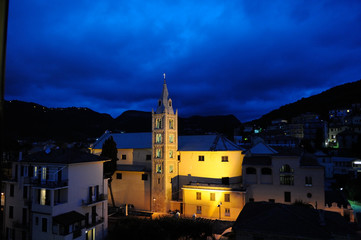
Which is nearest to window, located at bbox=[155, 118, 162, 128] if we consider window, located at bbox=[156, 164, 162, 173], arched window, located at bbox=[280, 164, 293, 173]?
window, located at bbox=[156, 164, 162, 173]

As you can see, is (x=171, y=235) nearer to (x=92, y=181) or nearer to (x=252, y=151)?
(x=92, y=181)

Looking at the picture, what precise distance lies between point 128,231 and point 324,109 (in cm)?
19537

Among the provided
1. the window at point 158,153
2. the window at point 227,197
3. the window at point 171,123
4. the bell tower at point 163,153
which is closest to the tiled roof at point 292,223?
the window at point 227,197

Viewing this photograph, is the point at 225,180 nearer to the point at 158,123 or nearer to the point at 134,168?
the point at 158,123

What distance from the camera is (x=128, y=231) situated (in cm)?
2589

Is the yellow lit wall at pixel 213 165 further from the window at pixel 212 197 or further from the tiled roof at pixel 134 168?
the tiled roof at pixel 134 168

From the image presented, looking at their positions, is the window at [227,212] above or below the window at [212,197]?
below

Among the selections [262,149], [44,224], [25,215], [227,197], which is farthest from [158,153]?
[25,215]

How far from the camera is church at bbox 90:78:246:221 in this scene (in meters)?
41.0

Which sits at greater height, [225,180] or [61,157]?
[61,157]

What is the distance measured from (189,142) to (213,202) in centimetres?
1309

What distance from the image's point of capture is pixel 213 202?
40.8 m

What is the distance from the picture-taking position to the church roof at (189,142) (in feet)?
149

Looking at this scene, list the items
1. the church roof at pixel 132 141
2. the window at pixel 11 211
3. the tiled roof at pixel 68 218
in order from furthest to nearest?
1. the church roof at pixel 132 141
2. the window at pixel 11 211
3. the tiled roof at pixel 68 218
